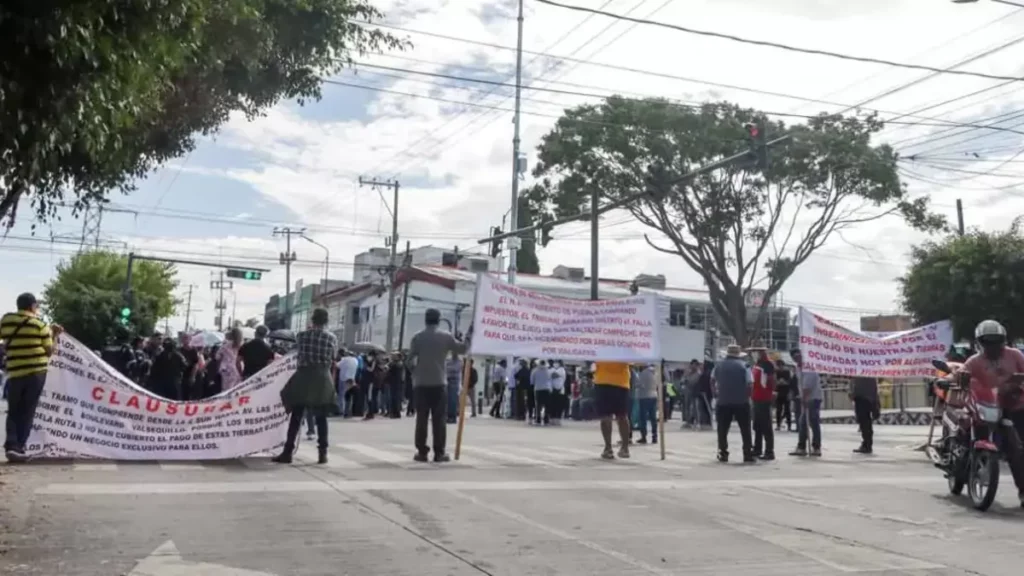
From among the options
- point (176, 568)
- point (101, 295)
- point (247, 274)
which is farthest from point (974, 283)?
point (101, 295)

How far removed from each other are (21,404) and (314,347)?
10.3 feet

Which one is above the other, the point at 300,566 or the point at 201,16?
the point at 201,16

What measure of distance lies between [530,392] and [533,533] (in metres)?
20.5

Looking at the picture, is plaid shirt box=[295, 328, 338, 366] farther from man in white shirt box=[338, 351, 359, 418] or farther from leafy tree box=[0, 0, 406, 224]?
man in white shirt box=[338, 351, 359, 418]

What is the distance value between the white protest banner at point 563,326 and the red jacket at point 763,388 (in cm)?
194

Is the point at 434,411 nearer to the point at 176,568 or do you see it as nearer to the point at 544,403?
the point at 176,568

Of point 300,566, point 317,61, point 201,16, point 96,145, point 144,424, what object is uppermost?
point 317,61

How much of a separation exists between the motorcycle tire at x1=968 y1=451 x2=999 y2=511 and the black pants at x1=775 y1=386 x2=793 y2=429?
49.5 ft

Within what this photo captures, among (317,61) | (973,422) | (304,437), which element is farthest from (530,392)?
(973,422)

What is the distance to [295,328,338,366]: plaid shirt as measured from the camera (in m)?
12.2

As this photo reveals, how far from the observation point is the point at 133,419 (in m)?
12.0

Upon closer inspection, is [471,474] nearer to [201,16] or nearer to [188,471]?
[188,471]

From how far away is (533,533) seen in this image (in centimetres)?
805

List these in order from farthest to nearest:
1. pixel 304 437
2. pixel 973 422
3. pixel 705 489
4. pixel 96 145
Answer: pixel 304 437 < pixel 705 489 < pixel 973 422 < pixel 96 145
